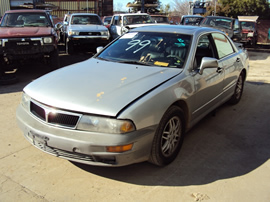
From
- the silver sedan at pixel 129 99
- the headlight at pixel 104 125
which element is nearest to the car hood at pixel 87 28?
the silver sedan at pixel 129 99

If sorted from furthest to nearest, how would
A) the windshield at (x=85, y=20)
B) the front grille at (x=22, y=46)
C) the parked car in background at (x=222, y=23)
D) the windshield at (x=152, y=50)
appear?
the parked car in background at (x=222, y=23), the windshield at (x=85, y=20), the front grille at (x=22, y=46), the windshield at (x=152, y=50)

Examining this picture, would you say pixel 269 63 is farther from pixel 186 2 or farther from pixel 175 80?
pixel 186 2

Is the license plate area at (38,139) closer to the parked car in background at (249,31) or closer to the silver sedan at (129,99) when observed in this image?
the silver sedan at (129,99)

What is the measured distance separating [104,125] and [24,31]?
5940mm

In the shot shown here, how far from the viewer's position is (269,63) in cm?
1041

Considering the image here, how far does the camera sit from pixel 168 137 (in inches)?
121

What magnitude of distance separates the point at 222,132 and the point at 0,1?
93.6 ft

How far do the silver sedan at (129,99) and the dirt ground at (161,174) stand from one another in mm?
286

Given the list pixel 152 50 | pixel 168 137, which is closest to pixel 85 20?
pixel 152 50

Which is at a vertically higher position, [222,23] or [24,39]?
[222,23]

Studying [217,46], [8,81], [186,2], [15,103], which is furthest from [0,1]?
[186,2]

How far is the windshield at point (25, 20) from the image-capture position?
805cm

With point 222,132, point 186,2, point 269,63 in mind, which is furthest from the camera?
point 186,2

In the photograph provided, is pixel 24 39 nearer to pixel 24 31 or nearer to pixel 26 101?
pixel 24 31
